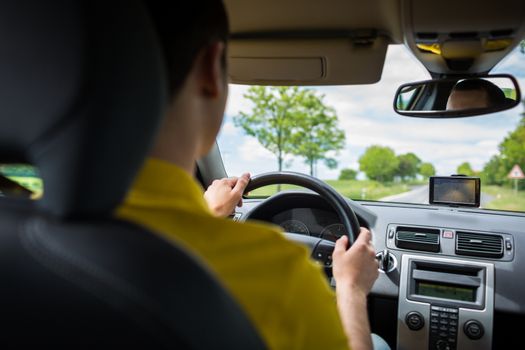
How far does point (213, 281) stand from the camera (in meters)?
0.93

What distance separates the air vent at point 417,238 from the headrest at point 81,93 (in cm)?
264

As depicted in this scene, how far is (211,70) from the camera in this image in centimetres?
117

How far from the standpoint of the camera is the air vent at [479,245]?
3113 mm

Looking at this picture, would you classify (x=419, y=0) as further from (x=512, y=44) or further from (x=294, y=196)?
(x=294, y=196)

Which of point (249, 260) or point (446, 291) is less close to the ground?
point (249, 260)

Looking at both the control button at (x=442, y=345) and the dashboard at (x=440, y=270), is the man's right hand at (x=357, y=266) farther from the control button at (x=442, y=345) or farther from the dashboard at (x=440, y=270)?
the control button at (x=442, y=345)

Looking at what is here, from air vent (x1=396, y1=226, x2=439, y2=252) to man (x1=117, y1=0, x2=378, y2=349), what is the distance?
2310mm

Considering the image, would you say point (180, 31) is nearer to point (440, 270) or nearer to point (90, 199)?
point (90, 199)

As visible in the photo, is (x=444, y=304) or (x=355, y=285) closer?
(x=355, y=285)

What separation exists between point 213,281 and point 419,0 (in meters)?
1.88

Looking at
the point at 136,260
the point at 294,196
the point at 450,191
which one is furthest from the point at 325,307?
the point at 450,191

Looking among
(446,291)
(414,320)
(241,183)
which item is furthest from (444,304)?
(241,183)

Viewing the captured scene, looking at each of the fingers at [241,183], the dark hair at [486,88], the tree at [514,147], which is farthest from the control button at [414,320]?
the tree at [514,147]

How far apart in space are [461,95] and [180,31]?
2.24 meters
